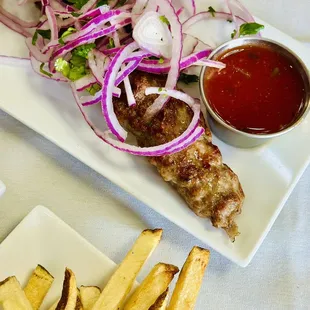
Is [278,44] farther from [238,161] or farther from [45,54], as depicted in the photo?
[45,54]

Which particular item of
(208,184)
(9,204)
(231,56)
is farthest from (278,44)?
(9,204)

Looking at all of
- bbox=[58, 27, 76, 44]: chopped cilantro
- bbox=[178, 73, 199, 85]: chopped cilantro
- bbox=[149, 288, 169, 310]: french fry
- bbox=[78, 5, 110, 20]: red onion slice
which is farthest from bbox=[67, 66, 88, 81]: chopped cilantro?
bbox=[149, 288, 169, 310]: french fry

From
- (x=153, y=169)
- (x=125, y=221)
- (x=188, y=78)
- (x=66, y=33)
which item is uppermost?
(x=66, y=33)

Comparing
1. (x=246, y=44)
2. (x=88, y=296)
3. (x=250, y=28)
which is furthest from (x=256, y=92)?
(x=88, y=296)

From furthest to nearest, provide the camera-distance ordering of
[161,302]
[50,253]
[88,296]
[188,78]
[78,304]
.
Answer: [188,78] → [50,253] → [88,296] → [78,304] → [161,302]

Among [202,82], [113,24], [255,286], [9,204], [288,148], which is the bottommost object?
[255,286]

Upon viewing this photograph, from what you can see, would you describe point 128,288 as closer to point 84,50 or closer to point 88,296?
point 88,296

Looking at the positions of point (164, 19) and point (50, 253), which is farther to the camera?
point (164, 19)

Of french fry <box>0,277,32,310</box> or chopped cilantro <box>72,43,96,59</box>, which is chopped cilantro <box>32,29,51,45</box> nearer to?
chopped cilantro <box>72,43,96,59</box>
